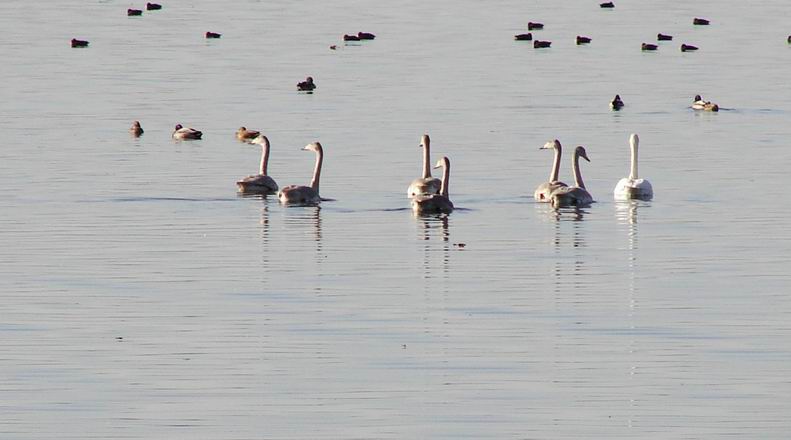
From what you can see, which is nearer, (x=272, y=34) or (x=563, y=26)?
(x=272, y=34)

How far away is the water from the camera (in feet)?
60.2

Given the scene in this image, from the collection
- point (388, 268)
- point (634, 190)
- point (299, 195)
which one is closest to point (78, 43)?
point (299, 195)

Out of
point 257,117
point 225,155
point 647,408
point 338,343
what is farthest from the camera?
point 257,117

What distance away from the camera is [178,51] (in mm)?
75812

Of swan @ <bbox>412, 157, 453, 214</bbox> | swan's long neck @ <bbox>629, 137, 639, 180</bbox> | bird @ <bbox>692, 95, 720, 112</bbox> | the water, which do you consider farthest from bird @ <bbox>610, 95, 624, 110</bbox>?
swan @ <bbox>412, 157, 453, 214</bbox>

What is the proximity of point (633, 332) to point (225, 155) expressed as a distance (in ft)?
74.2

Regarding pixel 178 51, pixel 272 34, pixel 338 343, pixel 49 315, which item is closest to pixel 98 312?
pixel 49 315

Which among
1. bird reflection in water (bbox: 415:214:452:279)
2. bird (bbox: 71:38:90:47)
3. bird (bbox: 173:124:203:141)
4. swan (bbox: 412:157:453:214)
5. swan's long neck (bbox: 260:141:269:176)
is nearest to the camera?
bird reflection in water (bbox: 415:214:452:279)

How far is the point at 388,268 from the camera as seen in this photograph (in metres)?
26.7

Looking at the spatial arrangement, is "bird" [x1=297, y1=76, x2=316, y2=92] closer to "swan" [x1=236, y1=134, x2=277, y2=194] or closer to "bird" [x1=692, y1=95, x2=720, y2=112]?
"bird" [x1=692, y1=95, x2=720, y2=112]

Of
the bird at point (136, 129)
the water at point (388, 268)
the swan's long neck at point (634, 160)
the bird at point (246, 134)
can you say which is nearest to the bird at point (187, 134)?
the water at point (388, 268)

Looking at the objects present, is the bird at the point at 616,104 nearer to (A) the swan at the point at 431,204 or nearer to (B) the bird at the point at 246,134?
(B) the bird at the point at 246,134

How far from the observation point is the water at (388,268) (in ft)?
60.2

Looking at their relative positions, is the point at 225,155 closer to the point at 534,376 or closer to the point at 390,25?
the point at 534,376
